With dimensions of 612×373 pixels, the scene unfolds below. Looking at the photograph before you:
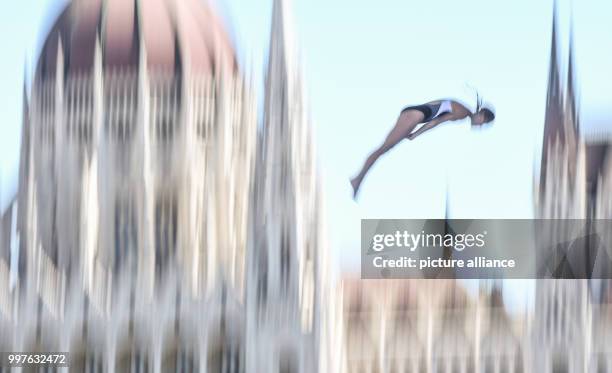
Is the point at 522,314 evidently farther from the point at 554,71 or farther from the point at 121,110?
the point at 121,110

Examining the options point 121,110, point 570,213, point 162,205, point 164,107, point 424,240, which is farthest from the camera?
point 164,107

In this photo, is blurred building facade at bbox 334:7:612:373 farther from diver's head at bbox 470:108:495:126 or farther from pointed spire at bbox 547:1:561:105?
diver's head at bbox 470:108:495:126

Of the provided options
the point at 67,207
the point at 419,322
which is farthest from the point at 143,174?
the point at 419,322

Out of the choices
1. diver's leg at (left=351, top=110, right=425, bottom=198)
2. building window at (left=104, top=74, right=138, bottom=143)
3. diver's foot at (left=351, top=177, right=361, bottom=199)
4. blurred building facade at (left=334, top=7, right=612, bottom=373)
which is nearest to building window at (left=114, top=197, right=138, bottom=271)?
building window at (left=104, top=74, right=138, bottom=143)

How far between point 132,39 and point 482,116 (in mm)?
6249

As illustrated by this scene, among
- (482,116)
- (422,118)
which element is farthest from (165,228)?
(482,116)

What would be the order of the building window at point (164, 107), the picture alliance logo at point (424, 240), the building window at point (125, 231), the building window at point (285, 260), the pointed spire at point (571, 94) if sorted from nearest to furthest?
the picture alliance logo at point (424, 240) < the pointed spire at point (571, 94) < the building window at point (285, 260) < the building window at point (125, 231) < the building window at point (164, 107)

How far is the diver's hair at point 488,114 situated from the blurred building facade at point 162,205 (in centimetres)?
270

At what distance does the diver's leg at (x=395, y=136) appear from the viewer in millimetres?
21016

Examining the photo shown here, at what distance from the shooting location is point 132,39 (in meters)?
25.6

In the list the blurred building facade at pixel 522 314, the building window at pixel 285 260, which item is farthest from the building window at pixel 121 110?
the blurred building facade at pixel 522 314

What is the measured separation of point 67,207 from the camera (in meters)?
25.0

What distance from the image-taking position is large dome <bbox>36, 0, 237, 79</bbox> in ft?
83.9

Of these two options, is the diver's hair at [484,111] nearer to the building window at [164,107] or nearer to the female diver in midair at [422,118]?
the female diver in midair at [422,118]
